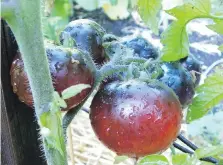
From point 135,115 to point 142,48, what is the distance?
16cm

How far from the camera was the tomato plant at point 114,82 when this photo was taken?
0.53 m

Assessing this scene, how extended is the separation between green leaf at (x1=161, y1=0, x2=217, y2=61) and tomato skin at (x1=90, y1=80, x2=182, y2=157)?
0.08 metres

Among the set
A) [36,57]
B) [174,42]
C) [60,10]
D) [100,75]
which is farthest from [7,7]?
[60,10]

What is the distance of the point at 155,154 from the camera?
691 millimetres

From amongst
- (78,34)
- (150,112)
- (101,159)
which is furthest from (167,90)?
(101,159)

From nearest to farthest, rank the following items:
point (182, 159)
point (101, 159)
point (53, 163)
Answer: point (53, 163) → point (182, 159) → point (101, 159)

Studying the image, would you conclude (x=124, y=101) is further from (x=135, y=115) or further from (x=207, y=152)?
(x=207, y=152)

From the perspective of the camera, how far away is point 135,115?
615 mm

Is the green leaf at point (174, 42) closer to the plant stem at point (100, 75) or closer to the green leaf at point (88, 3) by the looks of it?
the plant stem at point (100, 75)

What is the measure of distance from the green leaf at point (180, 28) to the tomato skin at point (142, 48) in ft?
0.16

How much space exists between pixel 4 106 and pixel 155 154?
0.22 meters

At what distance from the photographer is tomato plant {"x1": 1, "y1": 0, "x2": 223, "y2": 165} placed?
534 mm

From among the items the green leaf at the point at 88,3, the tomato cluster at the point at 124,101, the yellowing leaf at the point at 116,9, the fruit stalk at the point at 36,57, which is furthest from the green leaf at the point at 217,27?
the yellowing leaf at the point at 116,9

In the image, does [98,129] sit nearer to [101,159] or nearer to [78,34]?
[78,34]
